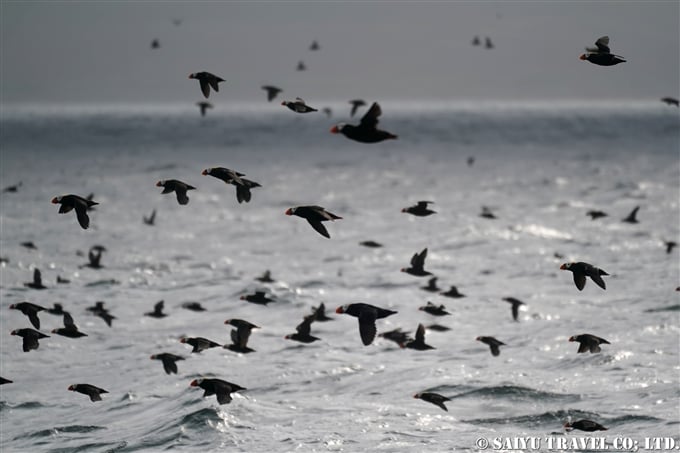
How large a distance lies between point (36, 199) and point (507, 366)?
46177 mm

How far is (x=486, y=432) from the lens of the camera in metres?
19.1

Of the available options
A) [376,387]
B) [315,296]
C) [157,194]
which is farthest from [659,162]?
[376,387]

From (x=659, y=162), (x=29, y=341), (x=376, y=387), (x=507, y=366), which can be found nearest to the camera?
(x=29, y=341)

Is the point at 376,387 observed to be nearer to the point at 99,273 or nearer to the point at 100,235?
the point at 99,273

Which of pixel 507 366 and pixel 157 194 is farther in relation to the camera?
pixel 157 194

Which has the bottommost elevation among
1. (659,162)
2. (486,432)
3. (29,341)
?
(486,432)

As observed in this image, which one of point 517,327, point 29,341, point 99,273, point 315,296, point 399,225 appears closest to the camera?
point 29,341

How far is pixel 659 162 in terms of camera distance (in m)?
112

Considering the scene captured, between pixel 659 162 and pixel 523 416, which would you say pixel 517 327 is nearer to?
pixel 523 416

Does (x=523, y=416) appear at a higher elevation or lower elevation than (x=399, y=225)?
lower

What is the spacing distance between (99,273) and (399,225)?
20.1m

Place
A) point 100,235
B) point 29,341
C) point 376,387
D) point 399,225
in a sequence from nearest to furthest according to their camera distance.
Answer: point 29,341 → point 376,387 → point 100,235 → point 399,225

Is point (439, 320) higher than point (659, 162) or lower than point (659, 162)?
lower

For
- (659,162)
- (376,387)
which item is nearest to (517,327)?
(376,387)
